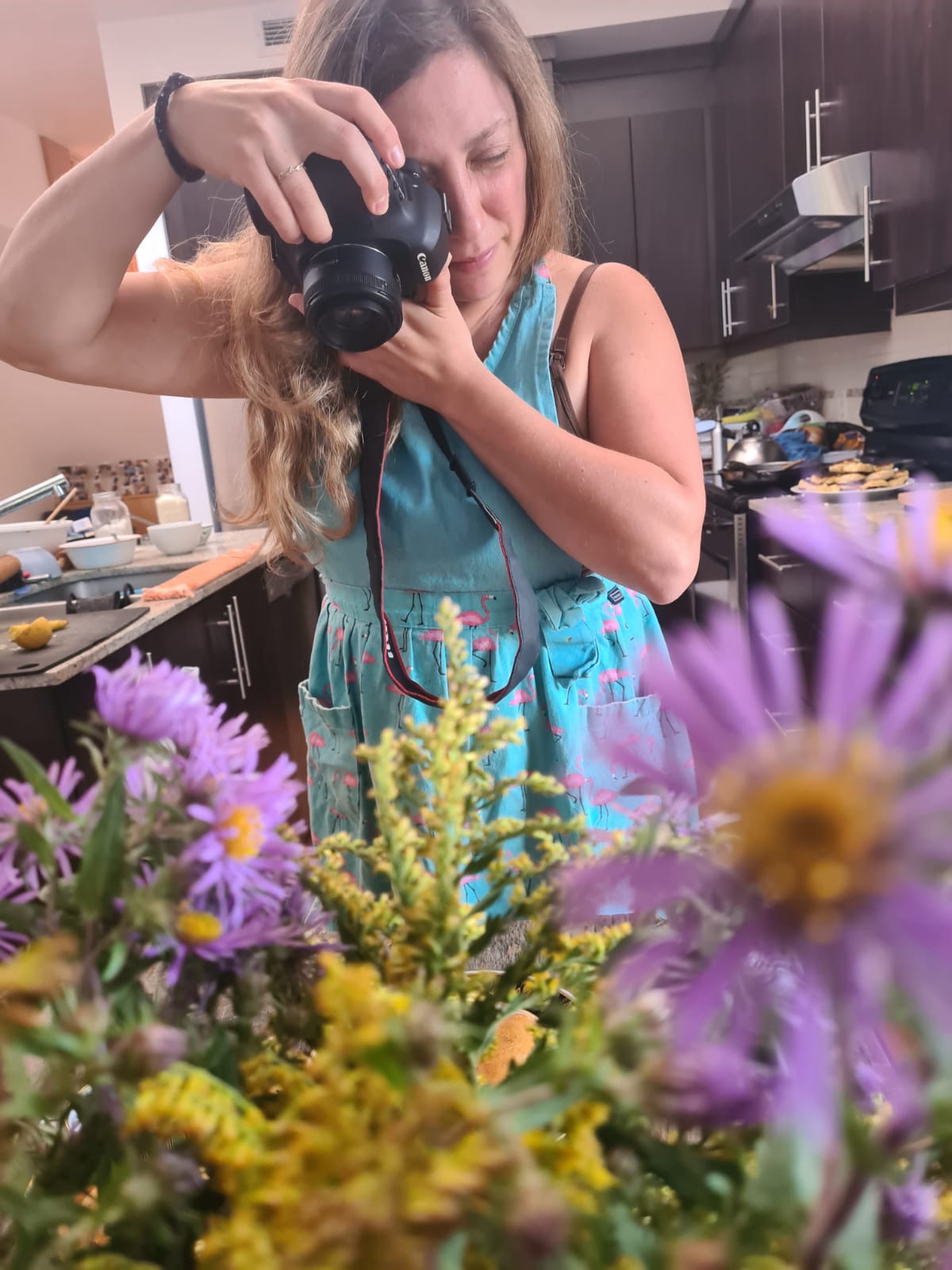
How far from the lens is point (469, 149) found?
75 cm

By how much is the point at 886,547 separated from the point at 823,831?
0.18 feet

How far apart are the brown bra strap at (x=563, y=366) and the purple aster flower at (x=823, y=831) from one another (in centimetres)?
73

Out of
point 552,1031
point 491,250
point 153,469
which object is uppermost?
point 491,250

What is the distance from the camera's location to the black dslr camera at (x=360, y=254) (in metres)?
0.62

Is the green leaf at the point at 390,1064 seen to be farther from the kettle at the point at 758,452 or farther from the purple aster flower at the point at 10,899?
the kettle at the point at 758,452

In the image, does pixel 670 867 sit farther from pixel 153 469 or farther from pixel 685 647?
pixel 153 469

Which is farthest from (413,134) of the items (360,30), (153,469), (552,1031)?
(153,469)

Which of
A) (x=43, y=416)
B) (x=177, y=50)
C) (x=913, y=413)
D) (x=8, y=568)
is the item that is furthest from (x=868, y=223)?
(x=43, y=416)

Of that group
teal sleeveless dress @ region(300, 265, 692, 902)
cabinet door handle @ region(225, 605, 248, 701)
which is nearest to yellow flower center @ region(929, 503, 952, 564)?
teal sleeveless dress @ region(300, 265, 692, 902)

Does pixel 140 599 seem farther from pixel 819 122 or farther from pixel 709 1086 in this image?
pixel 819 122

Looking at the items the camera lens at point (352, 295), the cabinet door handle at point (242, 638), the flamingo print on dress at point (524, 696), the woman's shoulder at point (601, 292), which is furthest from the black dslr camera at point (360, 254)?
the cabinet door handle at point (242, 638)

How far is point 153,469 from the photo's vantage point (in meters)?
5.19

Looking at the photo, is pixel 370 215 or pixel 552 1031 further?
pixel 370 215

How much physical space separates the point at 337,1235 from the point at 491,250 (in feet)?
2.66
